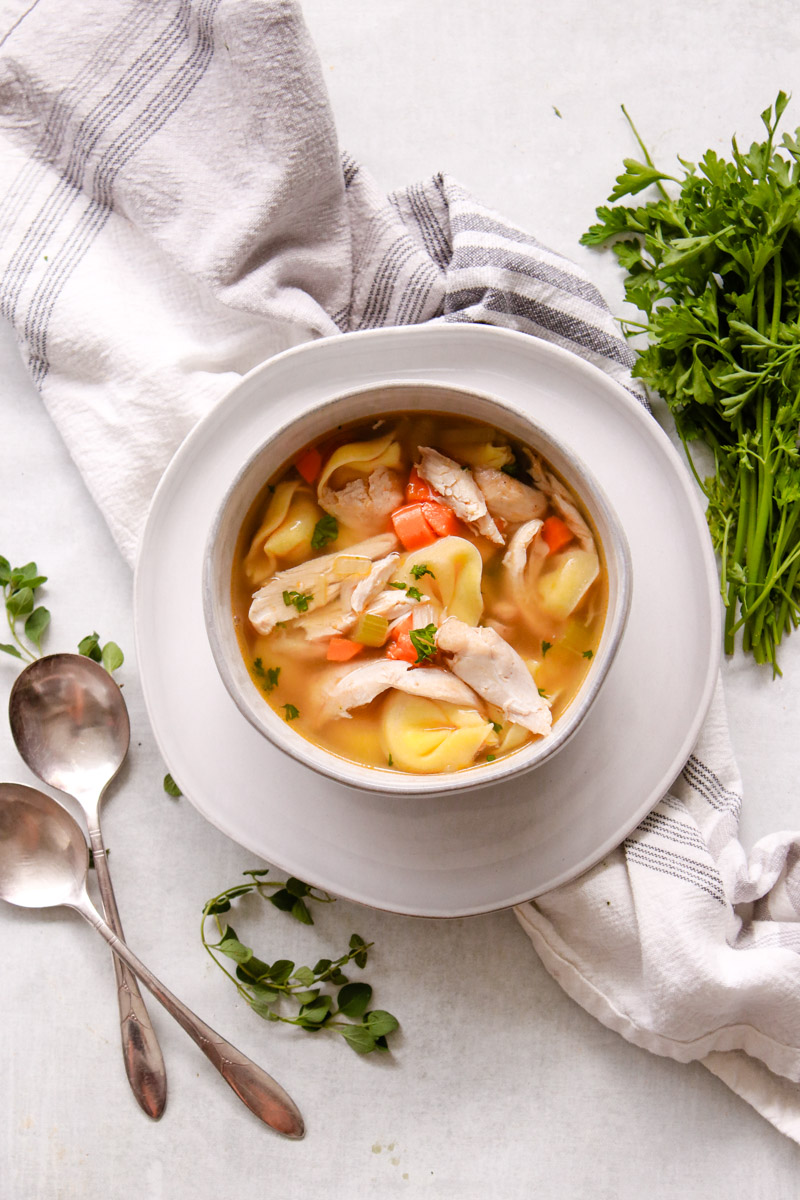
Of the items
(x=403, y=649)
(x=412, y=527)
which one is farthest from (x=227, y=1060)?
(x=412, y=527)

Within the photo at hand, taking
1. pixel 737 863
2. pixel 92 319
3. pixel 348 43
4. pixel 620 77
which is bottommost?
pixel 737 863

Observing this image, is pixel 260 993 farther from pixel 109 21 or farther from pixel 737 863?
pixel 109 21

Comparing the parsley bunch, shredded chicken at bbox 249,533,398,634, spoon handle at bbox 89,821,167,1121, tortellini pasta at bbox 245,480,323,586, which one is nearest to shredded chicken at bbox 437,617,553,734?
shredded chicken at bbox 249,533,398,634

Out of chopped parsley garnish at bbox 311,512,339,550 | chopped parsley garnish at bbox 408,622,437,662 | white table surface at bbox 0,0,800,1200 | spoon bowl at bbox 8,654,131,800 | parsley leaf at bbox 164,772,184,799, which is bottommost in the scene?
white table surface at bbox 0,0,800,1200

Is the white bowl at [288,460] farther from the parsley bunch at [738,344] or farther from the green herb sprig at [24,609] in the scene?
the green herb sprig at [24,609]

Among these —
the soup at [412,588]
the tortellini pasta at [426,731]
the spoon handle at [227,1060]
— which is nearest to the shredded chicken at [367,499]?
the soup at [412,588]

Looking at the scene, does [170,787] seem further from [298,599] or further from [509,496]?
[509,496]

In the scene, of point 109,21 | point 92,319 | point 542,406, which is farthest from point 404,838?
point 109,21

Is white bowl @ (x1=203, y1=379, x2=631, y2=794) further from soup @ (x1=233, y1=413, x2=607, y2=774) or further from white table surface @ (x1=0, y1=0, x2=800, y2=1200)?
white table surface @ (x1=0, y1=0, x2=800, y2=1200)
